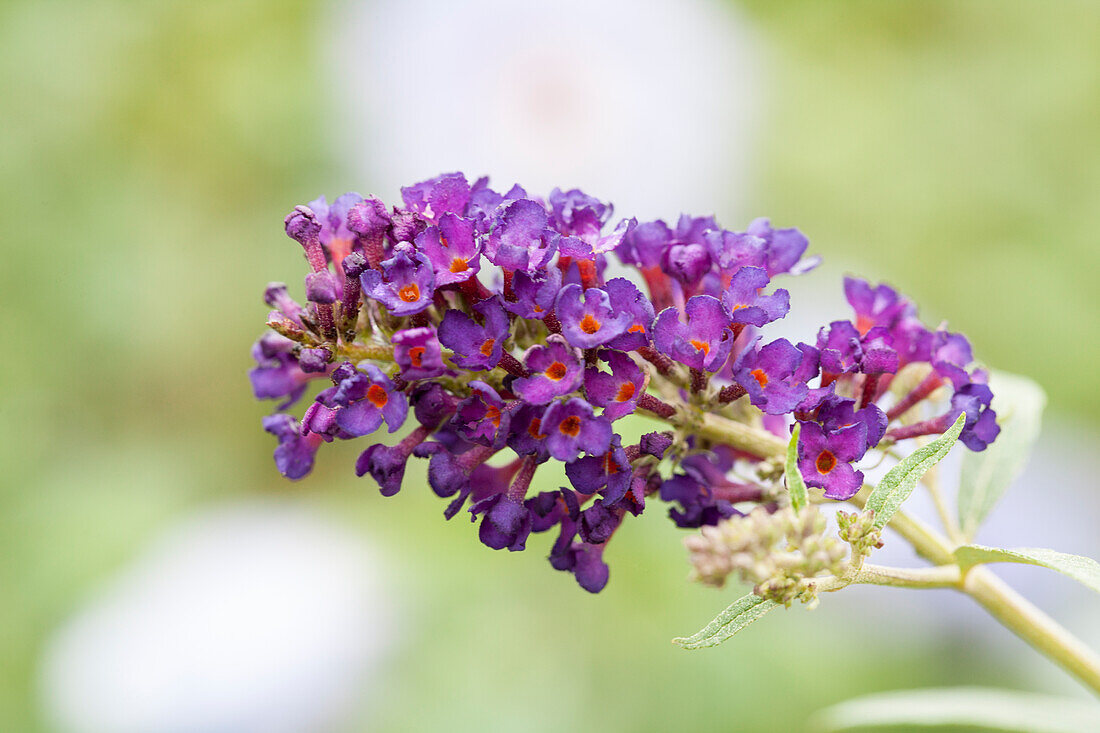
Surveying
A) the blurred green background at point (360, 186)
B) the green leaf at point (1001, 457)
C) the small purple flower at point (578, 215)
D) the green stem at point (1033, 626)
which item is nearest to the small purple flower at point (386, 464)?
the small purple flower at point (578, 215)

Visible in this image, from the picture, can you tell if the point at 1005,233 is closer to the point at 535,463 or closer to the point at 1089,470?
the point at 1089,470

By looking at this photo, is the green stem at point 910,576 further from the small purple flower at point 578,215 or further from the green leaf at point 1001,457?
the small purple flower at point 578,215

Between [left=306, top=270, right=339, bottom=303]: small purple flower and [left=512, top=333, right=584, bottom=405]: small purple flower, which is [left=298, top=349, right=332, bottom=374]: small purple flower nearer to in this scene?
[left=306, top=270, right=339, bottom=303]: small purple flower

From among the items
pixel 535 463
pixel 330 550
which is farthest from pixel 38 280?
pixel 535 463

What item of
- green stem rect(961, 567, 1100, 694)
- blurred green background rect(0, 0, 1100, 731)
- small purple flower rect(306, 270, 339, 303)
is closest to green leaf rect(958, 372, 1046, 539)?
green stem rect(961, 567, 1100, 694)

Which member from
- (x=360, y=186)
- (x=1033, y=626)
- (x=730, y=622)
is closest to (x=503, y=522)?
(x=730, y=622)

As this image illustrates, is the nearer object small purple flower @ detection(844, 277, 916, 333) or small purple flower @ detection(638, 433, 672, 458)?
small purple flower @ detection(638, 433, 672, 458)

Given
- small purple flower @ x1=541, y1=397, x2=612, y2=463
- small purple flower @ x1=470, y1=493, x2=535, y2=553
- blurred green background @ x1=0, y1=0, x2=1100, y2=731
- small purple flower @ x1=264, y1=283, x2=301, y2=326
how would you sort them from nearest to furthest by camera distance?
small purple flower @ x1=541, y1=397, x2=612, y2=463 < small purple flower @ x1=470, y1=493, x2=535, y2=553 < small purple flower @ x1=264, y1=283, x2=301, y2=326 < blurred green background @ x1=0, y1=0, x2=1100, y2=731

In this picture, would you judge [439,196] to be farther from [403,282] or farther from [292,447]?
[292,447]
